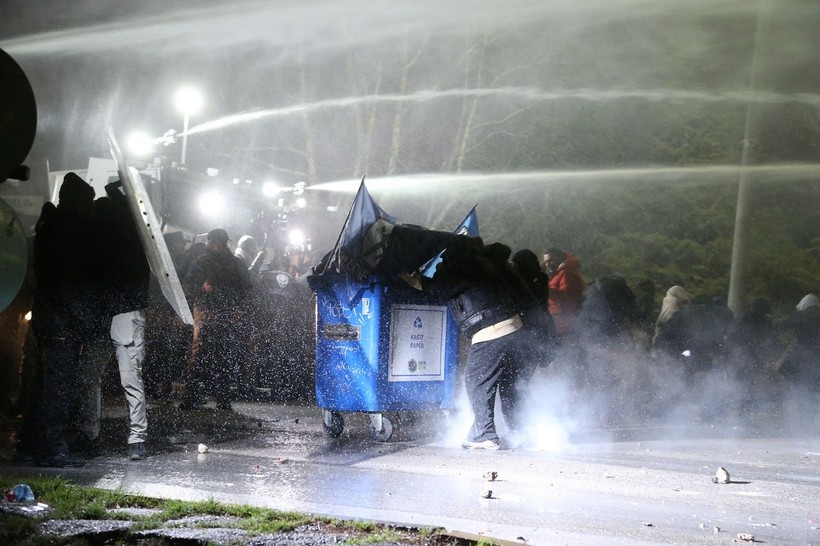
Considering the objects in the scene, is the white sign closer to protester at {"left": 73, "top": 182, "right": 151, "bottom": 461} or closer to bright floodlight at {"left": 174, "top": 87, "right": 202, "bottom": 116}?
protester at {"left": 73, "top": 182, "right": 151, "bottom": 461}

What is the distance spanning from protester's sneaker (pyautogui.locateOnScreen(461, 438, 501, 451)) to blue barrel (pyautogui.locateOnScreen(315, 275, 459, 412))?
0.47 metres

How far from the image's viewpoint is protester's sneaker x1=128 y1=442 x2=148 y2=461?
6.45m

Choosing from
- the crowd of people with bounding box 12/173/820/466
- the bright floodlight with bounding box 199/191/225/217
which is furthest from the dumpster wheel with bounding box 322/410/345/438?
the bright floodlight with bounding box 199/191/225/217

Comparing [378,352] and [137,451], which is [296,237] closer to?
[378,352]

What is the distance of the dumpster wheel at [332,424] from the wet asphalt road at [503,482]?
8 cm

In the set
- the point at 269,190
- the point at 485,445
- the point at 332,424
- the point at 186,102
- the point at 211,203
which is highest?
the point at 186,102

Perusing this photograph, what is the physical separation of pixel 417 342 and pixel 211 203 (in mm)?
6946

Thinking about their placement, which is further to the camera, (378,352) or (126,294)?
(378,352)

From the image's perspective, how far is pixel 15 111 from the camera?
13.1 feet

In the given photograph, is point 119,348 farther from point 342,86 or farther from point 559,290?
point 342,86

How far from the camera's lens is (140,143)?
643 inches

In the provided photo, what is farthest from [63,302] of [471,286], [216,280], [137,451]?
[216,280]

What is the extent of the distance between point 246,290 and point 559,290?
3516mm

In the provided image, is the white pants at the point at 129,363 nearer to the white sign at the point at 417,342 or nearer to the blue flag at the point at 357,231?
the blue flag at the point at 357,231
